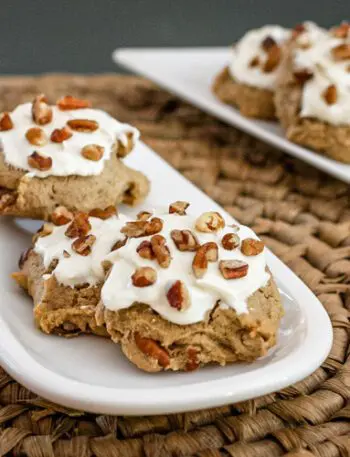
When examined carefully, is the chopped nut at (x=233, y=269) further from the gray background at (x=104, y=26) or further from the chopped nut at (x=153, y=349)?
the gray background at (x=104, y=26)

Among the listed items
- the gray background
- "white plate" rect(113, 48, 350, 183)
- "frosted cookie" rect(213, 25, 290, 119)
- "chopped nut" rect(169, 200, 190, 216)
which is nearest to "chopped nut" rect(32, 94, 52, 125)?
"chopped nut" rect(169, 200, 190, 216)

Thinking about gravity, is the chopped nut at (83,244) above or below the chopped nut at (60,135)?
below

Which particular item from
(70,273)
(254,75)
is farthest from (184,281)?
(254,75)

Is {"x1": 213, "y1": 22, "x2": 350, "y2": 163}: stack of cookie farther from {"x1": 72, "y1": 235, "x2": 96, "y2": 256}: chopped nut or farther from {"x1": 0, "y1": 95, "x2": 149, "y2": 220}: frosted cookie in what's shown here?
{"x1": 72, "y1": 235, "x2": 96, "y2": 256}: chopped nut

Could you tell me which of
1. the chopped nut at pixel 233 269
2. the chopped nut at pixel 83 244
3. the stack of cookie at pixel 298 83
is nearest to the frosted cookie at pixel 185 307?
the chopped nut at pixel 233 269

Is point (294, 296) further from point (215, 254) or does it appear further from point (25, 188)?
point (25, 188)

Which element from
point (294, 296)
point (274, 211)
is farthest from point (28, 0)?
point (294, 296)
